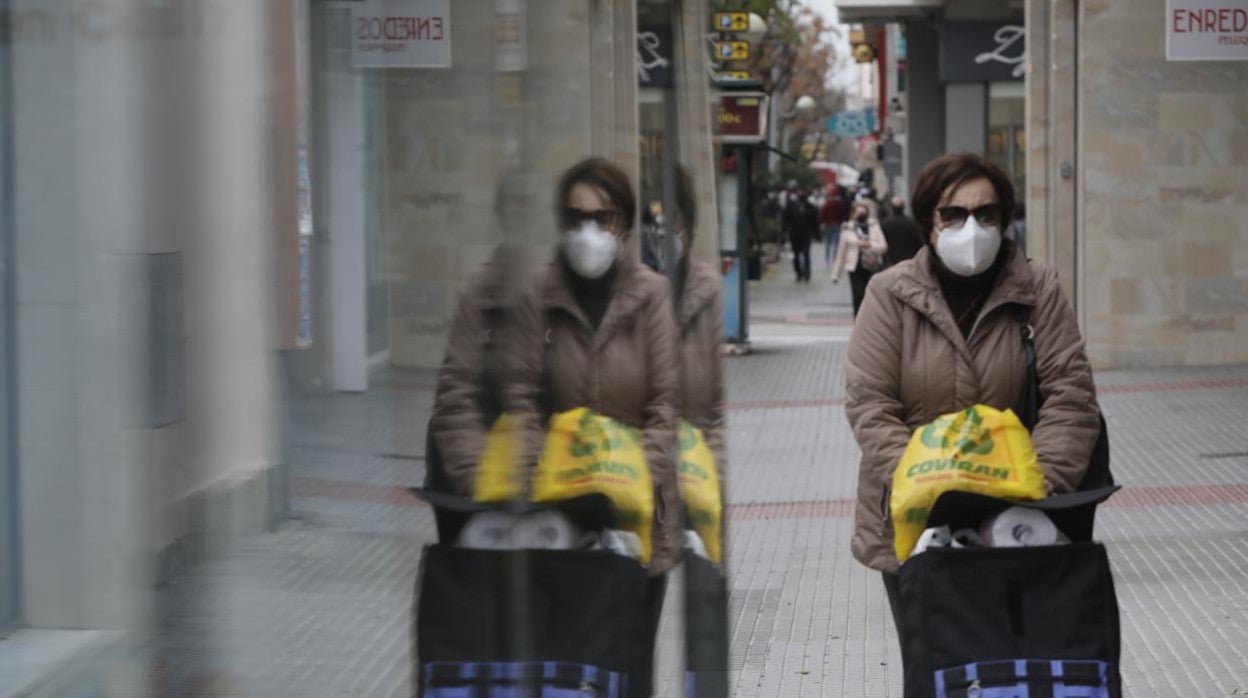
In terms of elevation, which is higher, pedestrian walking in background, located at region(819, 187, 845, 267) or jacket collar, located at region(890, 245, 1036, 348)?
jacket collar, located at region(890, 245, 1036, 348)

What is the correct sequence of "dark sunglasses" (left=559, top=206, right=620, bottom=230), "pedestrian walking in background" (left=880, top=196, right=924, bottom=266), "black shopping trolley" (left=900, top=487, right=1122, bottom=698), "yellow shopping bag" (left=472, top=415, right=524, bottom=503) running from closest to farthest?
"yellow shopping bag" (left=472, top=415, right=524, bottom=503), "dark sunglasses" (left=559, top=206, right=620, bottom=230), "black shopping trolley" (left=900, top=487, right=1122, bottom=698), "pedestrian walking in background" (left=880, top=196, right=924, bottom=266)

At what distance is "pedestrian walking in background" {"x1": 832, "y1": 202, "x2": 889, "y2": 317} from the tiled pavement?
61.7 inches

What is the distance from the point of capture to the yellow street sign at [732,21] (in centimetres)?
2272

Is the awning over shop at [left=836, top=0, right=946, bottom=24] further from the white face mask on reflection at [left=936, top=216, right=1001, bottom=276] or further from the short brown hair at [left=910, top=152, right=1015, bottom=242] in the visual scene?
the white face mask on reflection at [left=936, top=216, right=1001, bottom=276]

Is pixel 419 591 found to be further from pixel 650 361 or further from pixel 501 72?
pixel 650 361

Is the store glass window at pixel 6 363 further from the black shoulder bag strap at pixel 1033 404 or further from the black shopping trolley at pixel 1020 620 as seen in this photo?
the black shoulder bag strap at pixel 1033 404

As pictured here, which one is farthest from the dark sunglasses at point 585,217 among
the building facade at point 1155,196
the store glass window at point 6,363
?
the building facade at point 1155,196

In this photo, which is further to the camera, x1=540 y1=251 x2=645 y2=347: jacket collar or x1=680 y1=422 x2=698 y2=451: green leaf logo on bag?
x1=680 y1=422 x2=698 y2=451: green leaf logo on bag

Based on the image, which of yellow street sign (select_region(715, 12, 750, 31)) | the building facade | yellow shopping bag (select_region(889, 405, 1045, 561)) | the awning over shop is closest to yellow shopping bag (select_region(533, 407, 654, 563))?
yellow shopping bag (select_region(889, 405, 1045, 561))

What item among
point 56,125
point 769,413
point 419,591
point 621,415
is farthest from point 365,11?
point 769,413

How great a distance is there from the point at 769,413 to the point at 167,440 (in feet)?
42.6

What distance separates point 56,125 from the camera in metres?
1.85

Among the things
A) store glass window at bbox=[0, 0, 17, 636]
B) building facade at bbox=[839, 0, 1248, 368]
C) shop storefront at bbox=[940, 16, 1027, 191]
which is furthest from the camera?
shop storefront at bbox=[940, 16, 1027, 191]

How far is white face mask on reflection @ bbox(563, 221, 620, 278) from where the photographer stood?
11.2 ft
